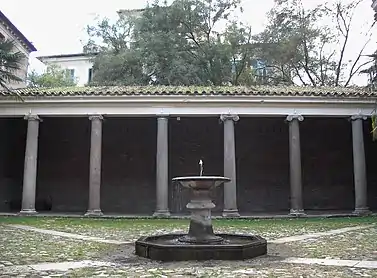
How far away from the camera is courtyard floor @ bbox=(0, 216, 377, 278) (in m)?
5.58

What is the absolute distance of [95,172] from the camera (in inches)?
593

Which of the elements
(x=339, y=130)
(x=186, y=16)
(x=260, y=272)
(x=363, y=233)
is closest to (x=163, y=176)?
(x=363, y=233)

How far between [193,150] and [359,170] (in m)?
6.52

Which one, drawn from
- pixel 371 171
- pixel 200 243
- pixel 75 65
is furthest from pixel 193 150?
pixel 75 65

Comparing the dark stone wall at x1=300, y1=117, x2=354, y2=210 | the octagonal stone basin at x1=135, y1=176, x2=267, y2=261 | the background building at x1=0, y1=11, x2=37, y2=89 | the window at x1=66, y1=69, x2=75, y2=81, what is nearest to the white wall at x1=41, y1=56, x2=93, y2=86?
the window at x1=66, y1=69, x2=75, y2=81

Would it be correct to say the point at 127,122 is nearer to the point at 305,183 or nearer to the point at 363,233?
the point at 305,183

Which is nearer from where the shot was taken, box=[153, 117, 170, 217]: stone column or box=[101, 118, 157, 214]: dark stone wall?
box=[153, 117, 170, 217]: stone column

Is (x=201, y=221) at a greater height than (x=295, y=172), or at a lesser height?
lesser

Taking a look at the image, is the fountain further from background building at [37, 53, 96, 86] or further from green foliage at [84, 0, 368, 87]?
background building at [37, 53, 96, 86]

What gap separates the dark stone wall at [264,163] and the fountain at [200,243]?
1056 centimetres

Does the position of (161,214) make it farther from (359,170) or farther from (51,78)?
(51,78)

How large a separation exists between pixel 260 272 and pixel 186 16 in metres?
22.0

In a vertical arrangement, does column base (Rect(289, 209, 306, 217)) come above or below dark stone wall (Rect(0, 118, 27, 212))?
below

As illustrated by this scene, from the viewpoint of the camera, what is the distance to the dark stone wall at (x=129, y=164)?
18.7m
